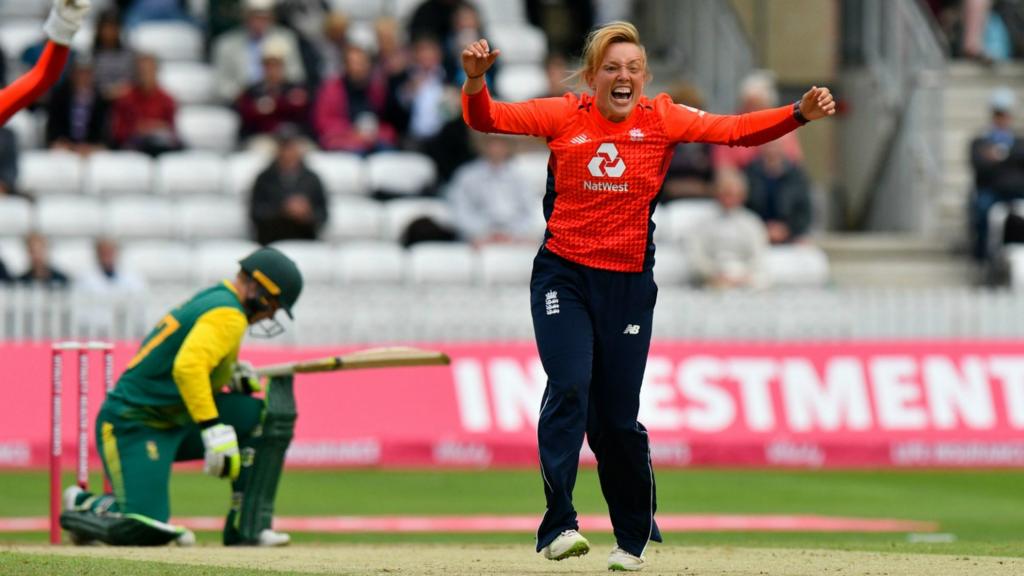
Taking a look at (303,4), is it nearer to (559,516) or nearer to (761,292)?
(761,292)

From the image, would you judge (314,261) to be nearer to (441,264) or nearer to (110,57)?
(441,264)

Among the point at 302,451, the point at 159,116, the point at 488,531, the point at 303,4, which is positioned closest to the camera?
the point at 488,531

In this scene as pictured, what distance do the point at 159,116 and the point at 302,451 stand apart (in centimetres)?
491

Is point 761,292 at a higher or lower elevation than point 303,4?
lower

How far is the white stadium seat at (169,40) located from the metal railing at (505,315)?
15.4 feet

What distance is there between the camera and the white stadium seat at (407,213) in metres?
20.5

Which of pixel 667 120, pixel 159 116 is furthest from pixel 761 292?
pixel 667 120

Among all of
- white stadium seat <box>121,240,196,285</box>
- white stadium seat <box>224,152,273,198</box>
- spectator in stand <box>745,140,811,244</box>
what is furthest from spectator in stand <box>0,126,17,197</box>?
spectator in stand <box>745,140,811,244</box>

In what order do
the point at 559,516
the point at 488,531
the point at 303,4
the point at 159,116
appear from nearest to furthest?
the point at 559,516
the point at 488,531
the point at 159,116
the point at 303,4

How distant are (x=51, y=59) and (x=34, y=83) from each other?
0.16 m

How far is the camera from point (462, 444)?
58.1 feet

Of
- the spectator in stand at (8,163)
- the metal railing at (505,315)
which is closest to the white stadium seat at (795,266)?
the metal railing at (505,315)

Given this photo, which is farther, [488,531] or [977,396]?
[977,396]

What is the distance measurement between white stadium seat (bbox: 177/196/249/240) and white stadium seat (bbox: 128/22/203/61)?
2605mm
